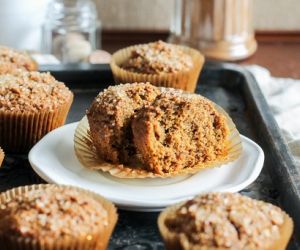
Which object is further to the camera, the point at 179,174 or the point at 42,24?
the point at 42,24

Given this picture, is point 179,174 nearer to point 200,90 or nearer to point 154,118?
point 154,118

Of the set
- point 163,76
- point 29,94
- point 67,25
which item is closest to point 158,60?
point 163,76

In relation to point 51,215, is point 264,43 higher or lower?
lower

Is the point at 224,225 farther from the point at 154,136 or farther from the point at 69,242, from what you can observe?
the point at 154,136

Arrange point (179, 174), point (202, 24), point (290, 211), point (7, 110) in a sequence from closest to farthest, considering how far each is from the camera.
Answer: point (290, 211)
point (179, 174)
point (7, 110)
point (202, 24)

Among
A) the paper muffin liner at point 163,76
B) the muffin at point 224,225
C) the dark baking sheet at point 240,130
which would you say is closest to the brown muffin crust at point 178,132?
the dark baking sheet at point 240,130

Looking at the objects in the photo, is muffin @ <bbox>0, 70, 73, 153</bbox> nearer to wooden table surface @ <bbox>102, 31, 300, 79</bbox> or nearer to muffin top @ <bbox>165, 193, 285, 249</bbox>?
muffin top @ <bbox>165, 193, 285, 249</bbox>

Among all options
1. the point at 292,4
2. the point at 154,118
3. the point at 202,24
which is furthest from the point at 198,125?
the point at 292,4
